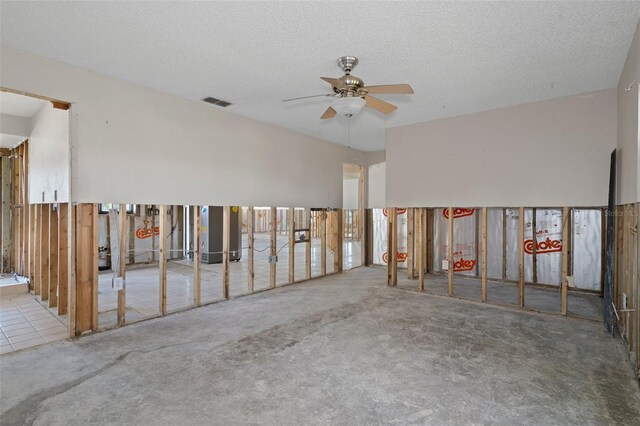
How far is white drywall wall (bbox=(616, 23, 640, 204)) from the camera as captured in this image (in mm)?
2875

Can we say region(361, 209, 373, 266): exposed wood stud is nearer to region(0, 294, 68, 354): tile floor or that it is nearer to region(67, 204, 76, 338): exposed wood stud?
region(67, 204, 76, 338): exposed wood stud

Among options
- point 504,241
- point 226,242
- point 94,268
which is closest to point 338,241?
point 226,242

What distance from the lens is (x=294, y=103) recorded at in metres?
4.87

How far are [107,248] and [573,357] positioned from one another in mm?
8810

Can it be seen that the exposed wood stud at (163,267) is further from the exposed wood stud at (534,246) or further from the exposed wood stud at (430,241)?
the exposed wood stud at (534,246)

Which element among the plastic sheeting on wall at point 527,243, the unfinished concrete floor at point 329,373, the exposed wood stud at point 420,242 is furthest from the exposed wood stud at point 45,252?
the plastic sheeting on wall at point 527,243

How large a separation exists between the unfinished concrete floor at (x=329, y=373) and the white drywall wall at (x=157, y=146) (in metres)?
1.77

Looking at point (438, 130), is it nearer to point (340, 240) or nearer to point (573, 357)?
point (340, 240)

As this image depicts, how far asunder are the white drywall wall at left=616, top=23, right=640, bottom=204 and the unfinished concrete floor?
165 centimetres

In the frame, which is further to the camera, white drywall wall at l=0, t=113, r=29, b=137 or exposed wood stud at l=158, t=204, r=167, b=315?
white drywall wall at l=0, t=113, r=29, b=137

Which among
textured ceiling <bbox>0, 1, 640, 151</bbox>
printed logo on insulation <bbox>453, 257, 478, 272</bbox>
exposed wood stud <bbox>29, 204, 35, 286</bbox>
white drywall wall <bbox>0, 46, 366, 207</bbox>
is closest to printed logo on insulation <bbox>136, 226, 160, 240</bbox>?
exposed wood stud <bbox>29, 204, 35, 286</bbox>

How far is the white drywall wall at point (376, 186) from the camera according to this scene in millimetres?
8398

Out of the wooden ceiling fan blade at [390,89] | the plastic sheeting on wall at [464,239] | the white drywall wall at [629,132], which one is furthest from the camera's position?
the plastic sheeting on wall at [464,239]

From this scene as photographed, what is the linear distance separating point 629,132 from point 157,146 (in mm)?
5394
